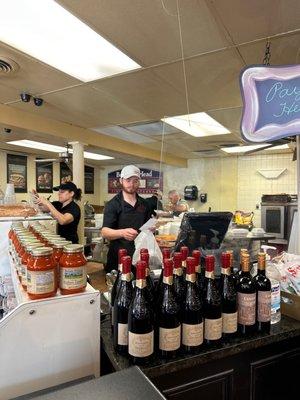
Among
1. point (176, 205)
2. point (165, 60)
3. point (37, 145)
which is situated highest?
point (165, 60)

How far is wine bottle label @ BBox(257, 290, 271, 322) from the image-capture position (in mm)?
1217

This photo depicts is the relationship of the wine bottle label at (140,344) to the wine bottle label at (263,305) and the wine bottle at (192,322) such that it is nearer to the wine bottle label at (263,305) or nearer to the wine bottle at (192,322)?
the wine bottle at (192,322)

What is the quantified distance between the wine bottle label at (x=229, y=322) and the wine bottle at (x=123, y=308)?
38 centimetres

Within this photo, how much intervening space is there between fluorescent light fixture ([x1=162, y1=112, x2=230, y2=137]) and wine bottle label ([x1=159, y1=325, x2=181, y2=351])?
11.4ft

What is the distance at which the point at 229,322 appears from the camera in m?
1.16

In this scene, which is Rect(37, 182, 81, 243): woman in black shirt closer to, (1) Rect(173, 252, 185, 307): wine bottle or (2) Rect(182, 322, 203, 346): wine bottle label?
(1) Rect(173, 252, 185, 307): wine bottle

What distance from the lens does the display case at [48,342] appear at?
0.93m

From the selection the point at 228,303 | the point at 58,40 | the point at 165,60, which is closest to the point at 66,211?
the point at 58,40

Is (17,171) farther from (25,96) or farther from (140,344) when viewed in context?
(140,344)

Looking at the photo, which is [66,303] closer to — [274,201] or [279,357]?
[279,357]

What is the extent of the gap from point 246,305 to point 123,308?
49cm

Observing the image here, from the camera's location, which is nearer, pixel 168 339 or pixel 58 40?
pixel 168 339

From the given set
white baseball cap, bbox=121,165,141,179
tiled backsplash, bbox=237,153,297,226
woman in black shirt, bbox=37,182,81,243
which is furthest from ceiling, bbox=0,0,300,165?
tiled backsplash, bbox=237,153,297,226

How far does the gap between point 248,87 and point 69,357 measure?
141 cm
